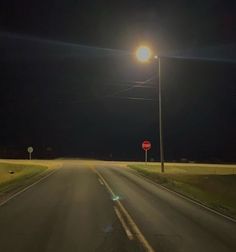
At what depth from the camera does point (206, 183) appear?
3484 centimetres

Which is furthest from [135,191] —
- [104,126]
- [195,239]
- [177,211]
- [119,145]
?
[104,126]

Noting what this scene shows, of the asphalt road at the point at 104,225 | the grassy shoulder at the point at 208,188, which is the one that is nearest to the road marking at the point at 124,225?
the asphalt road at the point at 104,225

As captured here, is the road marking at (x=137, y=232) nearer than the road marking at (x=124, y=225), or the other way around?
the road marking at (x=137, y=232)

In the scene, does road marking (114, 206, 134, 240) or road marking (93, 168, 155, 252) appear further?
road marking (114, 206, 134, 240)

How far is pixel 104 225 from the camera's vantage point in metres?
13.3

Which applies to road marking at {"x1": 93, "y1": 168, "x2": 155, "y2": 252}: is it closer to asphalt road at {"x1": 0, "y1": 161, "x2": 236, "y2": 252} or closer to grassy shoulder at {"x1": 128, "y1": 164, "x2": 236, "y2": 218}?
asphalt road at {"x1": 0, "y1": 161, "x2": 236, "y2": 252}

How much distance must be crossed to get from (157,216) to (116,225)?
232cm

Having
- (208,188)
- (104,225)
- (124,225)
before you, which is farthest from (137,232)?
(208,188)

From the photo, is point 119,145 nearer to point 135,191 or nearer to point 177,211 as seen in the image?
point 135,191

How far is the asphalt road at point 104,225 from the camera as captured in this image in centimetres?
1049

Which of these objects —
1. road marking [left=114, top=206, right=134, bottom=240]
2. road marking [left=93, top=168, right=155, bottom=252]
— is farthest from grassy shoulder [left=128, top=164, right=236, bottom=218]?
road marking [left=114, top=206, right=134, bottom=240]

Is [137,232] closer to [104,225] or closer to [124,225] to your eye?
[124,225]

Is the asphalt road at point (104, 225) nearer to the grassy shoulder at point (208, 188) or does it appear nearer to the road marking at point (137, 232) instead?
the road marking at point (137, 232)

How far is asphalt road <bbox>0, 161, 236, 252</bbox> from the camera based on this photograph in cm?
1049
